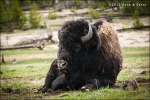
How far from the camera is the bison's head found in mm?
9077

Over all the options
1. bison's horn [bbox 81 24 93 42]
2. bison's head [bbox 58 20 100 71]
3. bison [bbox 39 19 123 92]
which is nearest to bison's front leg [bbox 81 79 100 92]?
bison [bbox 39 19 123 92]

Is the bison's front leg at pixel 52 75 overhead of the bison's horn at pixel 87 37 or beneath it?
beneath

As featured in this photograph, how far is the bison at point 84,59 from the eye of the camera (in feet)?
29.9

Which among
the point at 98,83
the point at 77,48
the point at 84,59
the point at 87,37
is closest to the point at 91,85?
the point at 98,83

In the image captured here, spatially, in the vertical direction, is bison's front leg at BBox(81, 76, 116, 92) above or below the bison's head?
below

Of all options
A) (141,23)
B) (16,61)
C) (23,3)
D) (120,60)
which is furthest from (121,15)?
(120,60)

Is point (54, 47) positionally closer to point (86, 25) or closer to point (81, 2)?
point (81, 2)

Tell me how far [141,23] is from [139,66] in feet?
77.4

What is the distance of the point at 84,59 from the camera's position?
9430 millimetres

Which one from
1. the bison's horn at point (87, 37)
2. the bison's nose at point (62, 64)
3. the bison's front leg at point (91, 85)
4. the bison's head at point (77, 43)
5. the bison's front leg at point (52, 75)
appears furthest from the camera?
the bison's front leg at point (52, 75)

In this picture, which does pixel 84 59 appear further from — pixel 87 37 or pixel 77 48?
pixel 87 37

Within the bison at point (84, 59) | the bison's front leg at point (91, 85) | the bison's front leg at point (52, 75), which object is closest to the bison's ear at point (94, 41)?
the bison at point (84, 59)

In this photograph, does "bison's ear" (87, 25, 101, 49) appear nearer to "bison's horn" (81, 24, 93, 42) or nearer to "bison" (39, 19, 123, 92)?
"bison" (39, 19, 123, 92)

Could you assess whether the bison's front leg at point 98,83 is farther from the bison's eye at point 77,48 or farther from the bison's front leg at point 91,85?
the bison's eye at point 77,48
